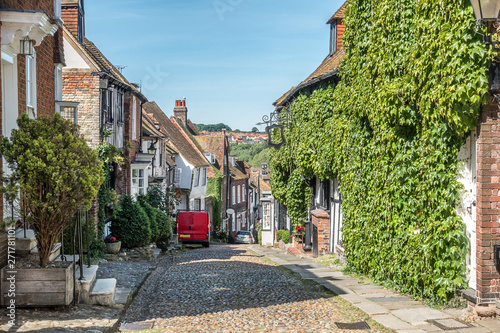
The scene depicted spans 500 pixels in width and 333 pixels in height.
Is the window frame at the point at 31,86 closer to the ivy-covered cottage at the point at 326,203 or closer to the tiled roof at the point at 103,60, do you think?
the ivy-covered cottage at the point at 326,203

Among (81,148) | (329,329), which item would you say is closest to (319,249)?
(329,329)

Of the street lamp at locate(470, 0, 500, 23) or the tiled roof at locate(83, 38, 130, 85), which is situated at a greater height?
the tiled roof at locate(83, 38, 130, 85)

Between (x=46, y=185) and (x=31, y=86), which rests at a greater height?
(x=31, y=86)

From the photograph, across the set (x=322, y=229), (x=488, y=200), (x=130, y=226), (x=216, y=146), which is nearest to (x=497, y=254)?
(x=488, y=200)

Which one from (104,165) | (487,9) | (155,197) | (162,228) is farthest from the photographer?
(155,197)

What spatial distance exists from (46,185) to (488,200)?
19.5 ft

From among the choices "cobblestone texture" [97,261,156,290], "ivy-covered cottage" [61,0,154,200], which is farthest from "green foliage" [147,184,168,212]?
"cobblestone texture" [97,261,156,290]

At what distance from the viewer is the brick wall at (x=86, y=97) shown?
17094 millimetres

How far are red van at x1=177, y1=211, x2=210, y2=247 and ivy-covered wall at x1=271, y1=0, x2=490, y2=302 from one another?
15.9 meters

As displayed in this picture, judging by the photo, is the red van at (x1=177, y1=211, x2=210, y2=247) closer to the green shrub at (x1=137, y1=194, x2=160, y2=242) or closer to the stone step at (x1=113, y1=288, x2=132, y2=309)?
the green shrub at (x1=137, y1=194, x2=160, y2=242)

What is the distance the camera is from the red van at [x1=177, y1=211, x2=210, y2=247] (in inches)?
1101

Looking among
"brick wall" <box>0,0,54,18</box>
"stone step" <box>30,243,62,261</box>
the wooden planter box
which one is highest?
"brick wall" <box>0,0,54,18</box>

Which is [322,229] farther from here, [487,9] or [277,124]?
[487,9]

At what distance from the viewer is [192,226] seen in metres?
28.1
